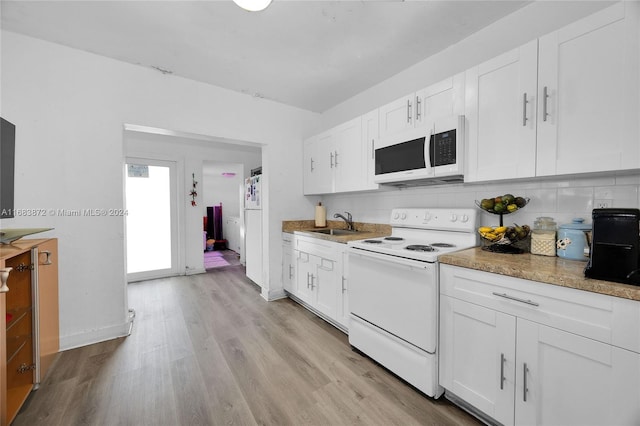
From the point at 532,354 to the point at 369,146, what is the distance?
6.09 ft

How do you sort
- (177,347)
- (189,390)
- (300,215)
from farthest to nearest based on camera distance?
(300,215), (177,347), (189,390)

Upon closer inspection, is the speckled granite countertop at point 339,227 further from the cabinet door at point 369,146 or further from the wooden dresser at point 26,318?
the wooden dresser at point 26,318

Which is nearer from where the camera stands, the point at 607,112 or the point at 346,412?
the point at 607,112

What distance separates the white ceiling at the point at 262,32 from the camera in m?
1.72

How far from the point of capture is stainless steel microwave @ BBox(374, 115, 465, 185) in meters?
1.75

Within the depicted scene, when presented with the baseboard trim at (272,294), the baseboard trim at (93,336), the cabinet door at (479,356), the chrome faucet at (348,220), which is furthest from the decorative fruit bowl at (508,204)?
the baseboard trim at (93,336)

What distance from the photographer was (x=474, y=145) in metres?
1.70

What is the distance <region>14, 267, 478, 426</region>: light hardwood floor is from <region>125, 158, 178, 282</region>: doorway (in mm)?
1712

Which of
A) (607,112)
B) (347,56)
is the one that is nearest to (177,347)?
(347,56)

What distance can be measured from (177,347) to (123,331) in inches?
24.2

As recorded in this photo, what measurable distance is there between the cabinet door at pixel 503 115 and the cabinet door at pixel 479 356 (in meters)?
0.84

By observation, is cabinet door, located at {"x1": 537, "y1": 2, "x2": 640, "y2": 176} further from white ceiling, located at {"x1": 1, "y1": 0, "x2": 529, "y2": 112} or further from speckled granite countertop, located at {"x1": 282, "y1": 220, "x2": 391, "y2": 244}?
speckled granite countertop, located at {"x1": 282, "y1": 220, "x2": 391, "y2": 244}

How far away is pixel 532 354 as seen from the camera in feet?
3.84

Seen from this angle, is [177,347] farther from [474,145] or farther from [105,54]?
[474,145]
